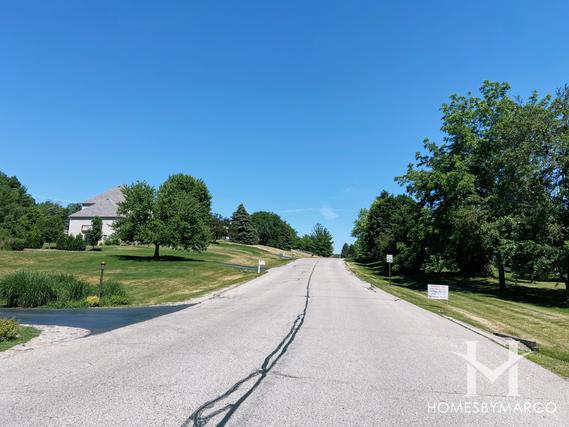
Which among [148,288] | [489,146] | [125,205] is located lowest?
[148,288]

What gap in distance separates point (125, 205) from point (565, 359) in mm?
46943

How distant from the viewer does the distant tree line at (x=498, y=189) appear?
23.9 metres

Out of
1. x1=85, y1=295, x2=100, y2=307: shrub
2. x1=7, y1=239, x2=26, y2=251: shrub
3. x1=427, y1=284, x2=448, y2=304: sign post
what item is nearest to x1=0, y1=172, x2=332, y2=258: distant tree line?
x1=7, y1=239, x2=26, y2=251: shrub

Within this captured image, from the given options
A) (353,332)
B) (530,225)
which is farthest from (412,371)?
(530,225)

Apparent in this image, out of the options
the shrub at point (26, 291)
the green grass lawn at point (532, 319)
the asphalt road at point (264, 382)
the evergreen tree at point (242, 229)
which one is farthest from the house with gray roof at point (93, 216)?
the asphalt road at point (264, 382)

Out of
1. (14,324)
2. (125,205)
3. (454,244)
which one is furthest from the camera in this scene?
(125,205)

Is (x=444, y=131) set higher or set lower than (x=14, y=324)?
higher

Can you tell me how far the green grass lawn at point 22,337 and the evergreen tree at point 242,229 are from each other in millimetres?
103613

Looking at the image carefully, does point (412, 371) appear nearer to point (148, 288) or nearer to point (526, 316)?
point (526, 316)

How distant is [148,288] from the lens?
94.0 ft

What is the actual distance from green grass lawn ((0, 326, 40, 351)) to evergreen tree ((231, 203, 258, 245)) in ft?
340

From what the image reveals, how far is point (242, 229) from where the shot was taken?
11419 cm

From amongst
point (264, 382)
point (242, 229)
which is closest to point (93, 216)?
point (242, 229)

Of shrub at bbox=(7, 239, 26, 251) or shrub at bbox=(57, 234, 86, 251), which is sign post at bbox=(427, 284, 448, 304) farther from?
shrub at bbox=(57, 234, 86, 251)
